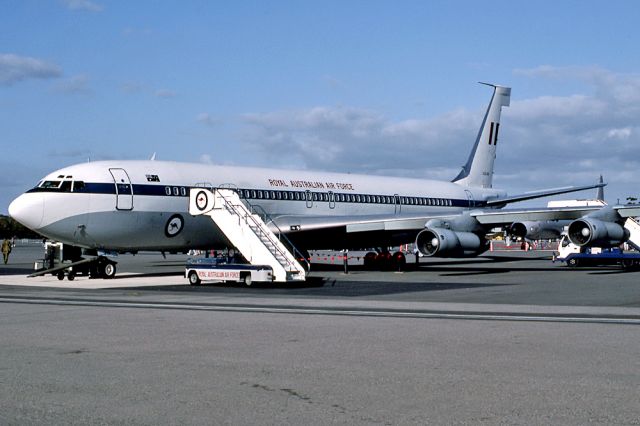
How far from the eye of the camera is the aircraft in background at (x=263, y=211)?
29.6 metres

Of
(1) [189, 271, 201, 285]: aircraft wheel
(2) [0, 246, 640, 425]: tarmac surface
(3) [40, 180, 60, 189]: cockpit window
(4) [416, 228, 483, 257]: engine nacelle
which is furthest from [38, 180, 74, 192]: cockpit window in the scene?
(4) [416, 228, 483, 257]: engine nacelle

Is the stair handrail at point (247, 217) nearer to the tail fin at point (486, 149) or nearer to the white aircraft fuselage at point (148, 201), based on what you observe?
the white aircraft fuselage at point (148, 201)

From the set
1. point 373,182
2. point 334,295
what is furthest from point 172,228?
point 373,182

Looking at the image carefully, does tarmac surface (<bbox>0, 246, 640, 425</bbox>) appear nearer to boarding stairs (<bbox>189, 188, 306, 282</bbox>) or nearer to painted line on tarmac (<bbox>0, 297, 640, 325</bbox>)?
painted line on tarmac (<bbox>0, 297, 640, 325</bbox>)

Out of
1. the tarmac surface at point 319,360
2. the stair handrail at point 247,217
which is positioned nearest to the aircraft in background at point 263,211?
the stair handrail at point 247,217

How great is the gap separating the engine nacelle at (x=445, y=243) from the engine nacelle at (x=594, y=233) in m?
4.02

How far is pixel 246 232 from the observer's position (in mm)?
28781

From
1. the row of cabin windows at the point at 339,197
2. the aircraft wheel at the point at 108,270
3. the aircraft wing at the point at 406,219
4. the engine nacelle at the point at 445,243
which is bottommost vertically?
the aircraft wheel at the point at 108,270

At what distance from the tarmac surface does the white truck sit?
5.21 m

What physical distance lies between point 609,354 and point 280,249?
1792 centimetres

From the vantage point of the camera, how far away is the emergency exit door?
99.1 ft

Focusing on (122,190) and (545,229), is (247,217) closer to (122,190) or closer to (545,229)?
(122,190)

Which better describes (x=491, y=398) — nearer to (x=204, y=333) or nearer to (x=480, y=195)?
(x=204, y=333)

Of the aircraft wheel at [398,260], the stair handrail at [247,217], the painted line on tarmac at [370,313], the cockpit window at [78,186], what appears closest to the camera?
the painted line on tarmac at [370,313]
